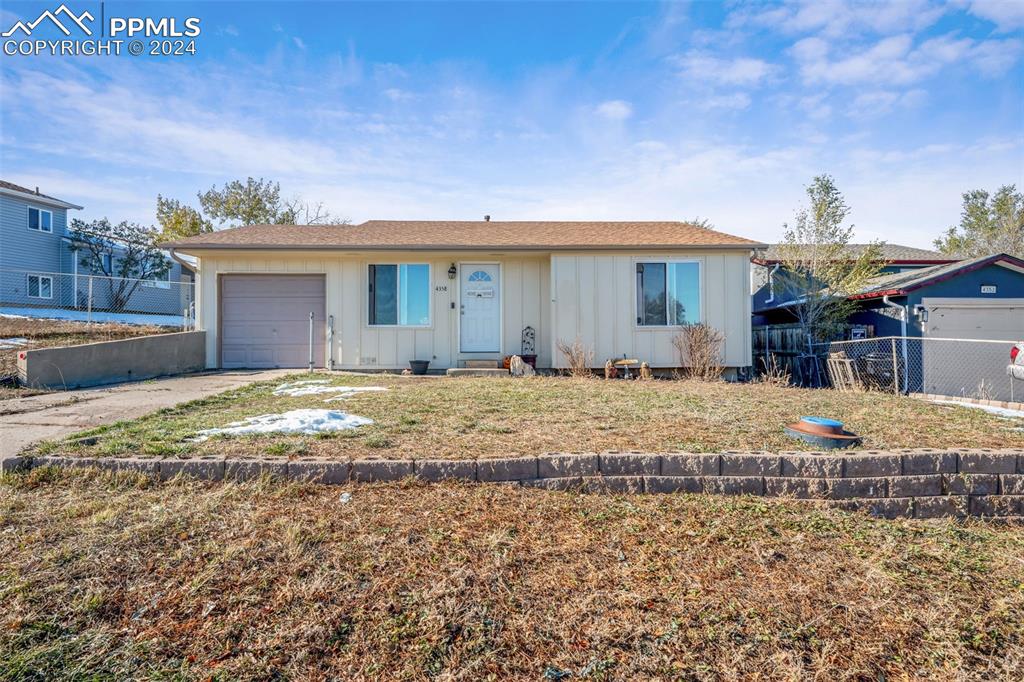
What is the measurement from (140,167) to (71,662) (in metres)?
17.7

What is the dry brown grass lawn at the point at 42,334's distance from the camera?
6.55 metres

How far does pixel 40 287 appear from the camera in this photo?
18062 millimetres

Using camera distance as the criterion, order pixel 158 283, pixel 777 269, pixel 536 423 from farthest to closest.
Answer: pixel 158 283
pixel 777 269
pixel 536 423

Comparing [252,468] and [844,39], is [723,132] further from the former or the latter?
[252,468]

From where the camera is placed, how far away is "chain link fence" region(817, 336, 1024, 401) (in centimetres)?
940

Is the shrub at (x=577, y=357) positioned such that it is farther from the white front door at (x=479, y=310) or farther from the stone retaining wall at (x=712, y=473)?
the stone retaining wall at (x=712, y=473)

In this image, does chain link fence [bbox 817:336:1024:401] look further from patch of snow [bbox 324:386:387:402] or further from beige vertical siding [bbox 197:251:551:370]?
patch of snow [bbox 324:386:387:402]

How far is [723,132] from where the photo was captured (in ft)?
34.6

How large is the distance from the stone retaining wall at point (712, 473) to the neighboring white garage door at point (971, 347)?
839 centimetres

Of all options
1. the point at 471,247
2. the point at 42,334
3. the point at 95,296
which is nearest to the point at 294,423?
the point at 471,247

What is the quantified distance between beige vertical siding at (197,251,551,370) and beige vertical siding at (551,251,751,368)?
621mm

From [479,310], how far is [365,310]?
221cm

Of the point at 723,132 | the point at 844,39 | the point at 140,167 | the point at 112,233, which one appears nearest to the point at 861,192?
the point at 723,132

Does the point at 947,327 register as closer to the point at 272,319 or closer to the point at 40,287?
the point at 272,319
